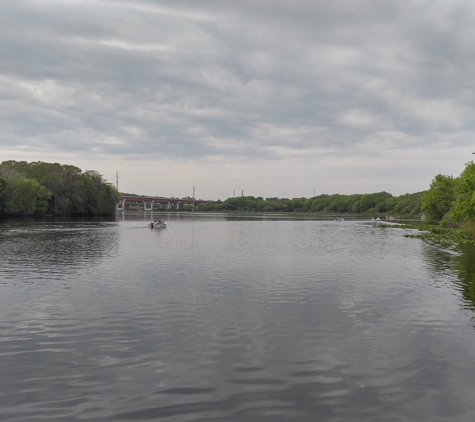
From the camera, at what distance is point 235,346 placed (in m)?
14.9

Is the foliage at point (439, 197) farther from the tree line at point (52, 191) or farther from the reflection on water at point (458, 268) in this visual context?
the tree line at point (52, 191)

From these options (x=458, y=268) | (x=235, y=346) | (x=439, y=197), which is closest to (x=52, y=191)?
(x=439, y=197)

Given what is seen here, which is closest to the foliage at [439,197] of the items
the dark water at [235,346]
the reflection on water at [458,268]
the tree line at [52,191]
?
the reflection on water at [458,268]

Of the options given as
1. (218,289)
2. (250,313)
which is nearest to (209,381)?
(250,313)

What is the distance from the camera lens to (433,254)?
4356cm

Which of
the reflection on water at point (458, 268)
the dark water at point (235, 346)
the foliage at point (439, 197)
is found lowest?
the dark water at point (235, 346)

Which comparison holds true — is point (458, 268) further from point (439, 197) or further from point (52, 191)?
point (52, 191)

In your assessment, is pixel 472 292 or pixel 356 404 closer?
pixel 356 404

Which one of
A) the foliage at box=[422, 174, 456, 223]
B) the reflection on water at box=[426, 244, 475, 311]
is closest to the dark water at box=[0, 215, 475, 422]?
the reflection on water at box=[426, 244, 475, 311]

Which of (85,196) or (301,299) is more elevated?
(85,196)

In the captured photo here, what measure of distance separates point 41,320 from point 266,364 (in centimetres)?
1101

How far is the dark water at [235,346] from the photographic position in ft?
34.8

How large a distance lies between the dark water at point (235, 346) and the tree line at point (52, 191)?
109922 mm

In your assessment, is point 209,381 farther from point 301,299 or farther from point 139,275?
point 139,275
